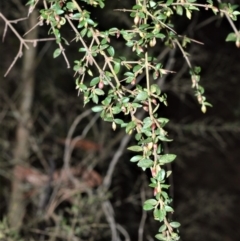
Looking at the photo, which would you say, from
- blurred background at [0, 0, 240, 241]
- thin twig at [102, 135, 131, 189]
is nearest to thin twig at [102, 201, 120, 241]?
blurred background at [0, 0, 240, 241]

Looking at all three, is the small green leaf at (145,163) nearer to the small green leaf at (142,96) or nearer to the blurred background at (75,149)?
the small green leaf at (142,96)

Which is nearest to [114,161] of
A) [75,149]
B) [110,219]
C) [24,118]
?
[110,219]

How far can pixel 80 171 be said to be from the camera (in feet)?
7.48

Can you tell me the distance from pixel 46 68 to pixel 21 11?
1.86 feet

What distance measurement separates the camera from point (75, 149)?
2658 mm

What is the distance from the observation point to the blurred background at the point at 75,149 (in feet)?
5.92

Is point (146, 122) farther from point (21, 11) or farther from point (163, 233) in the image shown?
point (21, 11)

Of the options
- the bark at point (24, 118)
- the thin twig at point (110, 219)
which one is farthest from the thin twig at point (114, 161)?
the bark at point (24, 118)

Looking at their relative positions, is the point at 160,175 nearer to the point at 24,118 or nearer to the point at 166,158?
the point at 166,158

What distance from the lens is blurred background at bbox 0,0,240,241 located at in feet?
5.92

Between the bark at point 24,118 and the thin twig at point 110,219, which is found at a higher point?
the bark at point 24,118

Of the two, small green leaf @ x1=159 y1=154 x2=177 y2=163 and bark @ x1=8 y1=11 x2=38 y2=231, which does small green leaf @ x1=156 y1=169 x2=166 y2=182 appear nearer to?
small green leaf @ x1=159 y1=154 x2=177 y2=163

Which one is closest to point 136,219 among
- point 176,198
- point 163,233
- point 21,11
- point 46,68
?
point 176,198

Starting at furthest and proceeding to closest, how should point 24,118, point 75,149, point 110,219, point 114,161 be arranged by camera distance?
1. point 75,149
2. point 24,118
3. point 114,161
4. point 110,219
